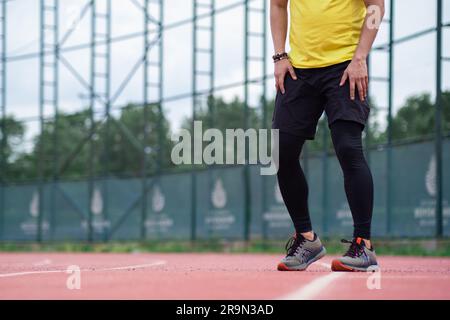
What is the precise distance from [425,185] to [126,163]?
33.7 meters

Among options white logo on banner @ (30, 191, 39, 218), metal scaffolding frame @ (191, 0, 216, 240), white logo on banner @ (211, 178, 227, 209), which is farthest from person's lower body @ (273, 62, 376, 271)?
white logo on banner @ (30, 191, 39, 218)

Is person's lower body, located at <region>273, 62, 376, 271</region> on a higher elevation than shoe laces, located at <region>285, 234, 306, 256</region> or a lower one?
higher

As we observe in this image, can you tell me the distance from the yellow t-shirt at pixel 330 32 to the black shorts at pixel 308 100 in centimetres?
6

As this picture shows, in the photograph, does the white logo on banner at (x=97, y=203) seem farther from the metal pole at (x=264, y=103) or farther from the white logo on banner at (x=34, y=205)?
the metal pole at (x=264, y=103)

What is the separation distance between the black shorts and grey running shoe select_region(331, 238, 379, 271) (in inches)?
25.6

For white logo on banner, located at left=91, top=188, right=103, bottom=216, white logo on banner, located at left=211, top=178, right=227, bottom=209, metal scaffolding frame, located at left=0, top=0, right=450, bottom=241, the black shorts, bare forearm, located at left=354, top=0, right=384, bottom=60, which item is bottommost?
white logo on banner, located at left=91, top=188, right=103, bottom=216

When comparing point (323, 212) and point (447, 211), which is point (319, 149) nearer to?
point (323, 212)

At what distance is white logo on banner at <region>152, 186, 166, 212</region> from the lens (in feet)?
70.3

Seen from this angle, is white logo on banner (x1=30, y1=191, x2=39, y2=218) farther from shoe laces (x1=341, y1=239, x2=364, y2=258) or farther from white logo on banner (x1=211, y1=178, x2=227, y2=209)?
shoe laces (x1=341, y1=239, x2=364, y2=258)

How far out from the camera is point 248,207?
18750mm

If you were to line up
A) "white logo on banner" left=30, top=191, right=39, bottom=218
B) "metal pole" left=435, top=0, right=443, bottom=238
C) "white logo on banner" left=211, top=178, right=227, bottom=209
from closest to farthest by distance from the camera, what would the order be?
"metal pole" left=435, top=0, right=443, bottom=238 < "white logo on banner" left=211, top=178, right=227, bottom=209 < "white logo on banner" left=30, top=191, right=39, bottom=218

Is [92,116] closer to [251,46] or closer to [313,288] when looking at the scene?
[251,46]

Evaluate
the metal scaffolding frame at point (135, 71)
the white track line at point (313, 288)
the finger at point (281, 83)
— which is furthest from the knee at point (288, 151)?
the metal scaffolding frame at point (135, 71)
